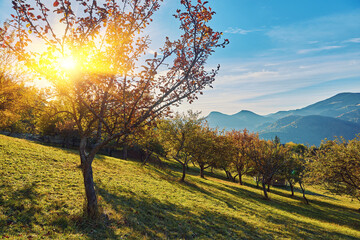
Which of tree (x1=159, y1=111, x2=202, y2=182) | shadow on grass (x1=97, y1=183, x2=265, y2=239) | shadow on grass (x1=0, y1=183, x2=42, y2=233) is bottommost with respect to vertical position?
shadow on grass (x1=97, y1=183, x2=265, y2=239)

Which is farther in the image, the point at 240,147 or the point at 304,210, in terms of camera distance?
the point at 240,147

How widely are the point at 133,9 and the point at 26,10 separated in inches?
180

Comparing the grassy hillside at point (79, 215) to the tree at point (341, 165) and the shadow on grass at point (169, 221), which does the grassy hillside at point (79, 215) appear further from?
the tree at point (341, 165)

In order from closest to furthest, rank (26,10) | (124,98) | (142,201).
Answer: (26,10)
(124,98)
(142,201)

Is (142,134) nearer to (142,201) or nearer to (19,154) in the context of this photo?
(142,201)

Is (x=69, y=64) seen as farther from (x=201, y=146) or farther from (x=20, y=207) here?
(x=201, y=146)

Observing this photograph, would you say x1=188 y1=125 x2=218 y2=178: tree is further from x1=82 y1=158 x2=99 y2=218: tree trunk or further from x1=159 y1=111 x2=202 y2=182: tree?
x1=82 y1=158 x2=99 y2=218: tree trunk

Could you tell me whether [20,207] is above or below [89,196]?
below

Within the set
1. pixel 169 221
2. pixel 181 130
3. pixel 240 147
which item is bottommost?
pixel 169 221

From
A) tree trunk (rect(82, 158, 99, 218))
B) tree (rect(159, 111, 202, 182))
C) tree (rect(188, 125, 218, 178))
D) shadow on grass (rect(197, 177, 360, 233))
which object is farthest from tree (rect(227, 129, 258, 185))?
tree trunk (rect(82, 158, 99, 218))

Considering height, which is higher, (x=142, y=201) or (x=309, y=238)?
(x=142, y=201)

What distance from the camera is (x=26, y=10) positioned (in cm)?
684

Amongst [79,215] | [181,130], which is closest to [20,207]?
[79,215]

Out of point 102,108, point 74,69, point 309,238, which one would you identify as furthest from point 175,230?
point 309,238
